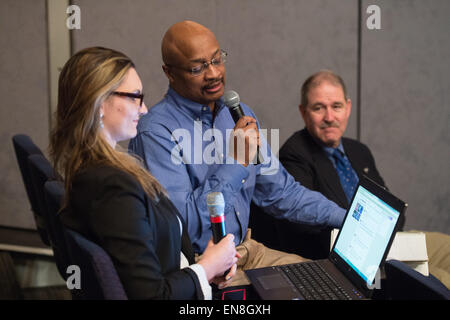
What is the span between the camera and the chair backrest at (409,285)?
1.08 m

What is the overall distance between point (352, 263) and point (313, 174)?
934mm

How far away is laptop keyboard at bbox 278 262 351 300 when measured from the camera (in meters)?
1.29

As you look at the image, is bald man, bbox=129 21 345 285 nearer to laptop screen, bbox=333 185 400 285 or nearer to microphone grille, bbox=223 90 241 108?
microphone grille, bbox=223 90 241 108

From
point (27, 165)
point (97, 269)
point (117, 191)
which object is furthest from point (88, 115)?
point (27, 165)

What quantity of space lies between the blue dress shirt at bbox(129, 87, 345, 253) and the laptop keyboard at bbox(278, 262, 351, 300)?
0.36 m

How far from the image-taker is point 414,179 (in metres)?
3.46

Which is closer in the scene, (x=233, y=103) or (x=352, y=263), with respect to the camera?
(x=352, y=263)

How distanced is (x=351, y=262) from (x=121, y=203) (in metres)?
0.69

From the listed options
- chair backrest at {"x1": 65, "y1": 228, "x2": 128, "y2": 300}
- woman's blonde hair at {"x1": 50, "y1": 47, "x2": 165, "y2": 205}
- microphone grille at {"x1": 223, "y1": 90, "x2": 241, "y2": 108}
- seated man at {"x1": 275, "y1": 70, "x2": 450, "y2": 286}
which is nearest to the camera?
chair backrest at {"x1": 65, "y1": 228, "x2": 128, "y2": 300}

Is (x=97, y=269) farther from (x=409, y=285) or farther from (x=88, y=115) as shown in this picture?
(x=409, y=285)

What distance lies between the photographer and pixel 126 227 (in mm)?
1086

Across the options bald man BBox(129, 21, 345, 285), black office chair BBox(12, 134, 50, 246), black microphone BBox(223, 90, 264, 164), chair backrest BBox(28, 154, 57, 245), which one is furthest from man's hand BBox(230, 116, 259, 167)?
black office chair BBox(12, 134, 50, 246)

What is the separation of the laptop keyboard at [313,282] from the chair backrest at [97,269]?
51 cm

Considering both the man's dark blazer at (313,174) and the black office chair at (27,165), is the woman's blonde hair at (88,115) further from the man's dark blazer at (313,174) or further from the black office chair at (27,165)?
the black office chair at (27,165)
